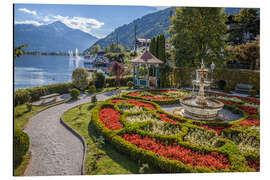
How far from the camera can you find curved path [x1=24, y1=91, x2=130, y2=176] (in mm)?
4801

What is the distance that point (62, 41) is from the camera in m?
8.94

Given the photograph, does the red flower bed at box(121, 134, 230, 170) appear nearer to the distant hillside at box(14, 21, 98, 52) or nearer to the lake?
the lake

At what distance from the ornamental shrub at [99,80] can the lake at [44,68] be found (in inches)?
67.6

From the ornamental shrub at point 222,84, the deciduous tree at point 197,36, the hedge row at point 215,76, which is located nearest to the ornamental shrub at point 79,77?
the hedge row at point 215,76

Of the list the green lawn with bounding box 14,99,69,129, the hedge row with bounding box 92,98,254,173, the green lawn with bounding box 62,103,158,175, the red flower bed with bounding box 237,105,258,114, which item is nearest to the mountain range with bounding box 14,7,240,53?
the green lawn with bounding box 14,99,69,129

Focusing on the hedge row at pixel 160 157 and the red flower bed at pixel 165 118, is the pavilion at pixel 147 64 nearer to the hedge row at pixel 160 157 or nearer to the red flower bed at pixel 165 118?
the red flower bed at pixel 165 118

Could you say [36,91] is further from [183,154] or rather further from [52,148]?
[183,154]

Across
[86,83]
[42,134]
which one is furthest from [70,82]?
[42,134]

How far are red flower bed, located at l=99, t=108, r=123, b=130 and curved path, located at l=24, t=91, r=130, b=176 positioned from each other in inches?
51.2

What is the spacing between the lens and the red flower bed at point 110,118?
6.93 m

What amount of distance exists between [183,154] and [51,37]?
740cm

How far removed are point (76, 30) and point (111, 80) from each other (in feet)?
27.5

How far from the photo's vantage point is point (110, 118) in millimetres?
7758
